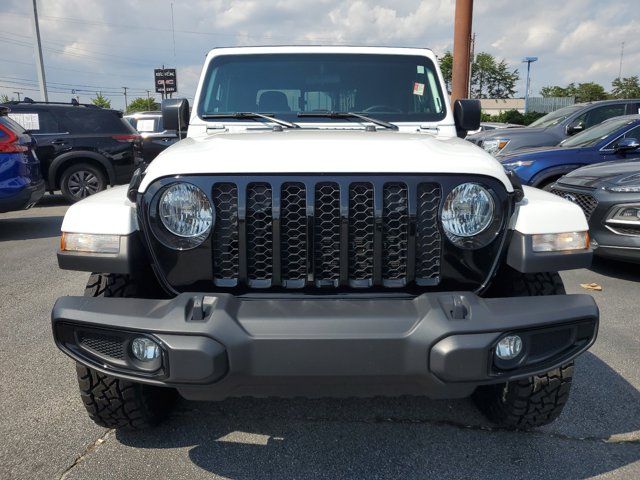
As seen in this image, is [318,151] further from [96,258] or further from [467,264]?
[96,258]

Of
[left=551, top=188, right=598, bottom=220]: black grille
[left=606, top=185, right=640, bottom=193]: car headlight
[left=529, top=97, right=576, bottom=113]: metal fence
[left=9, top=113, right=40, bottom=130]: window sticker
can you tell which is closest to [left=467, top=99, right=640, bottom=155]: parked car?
[left=551, top=188, right=598, bottom=220]: black grille

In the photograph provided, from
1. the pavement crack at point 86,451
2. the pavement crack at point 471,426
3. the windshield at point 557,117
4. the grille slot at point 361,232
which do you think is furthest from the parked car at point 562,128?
the pavement crack at point 86,451

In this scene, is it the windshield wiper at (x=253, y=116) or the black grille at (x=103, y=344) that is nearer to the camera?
the black grille at (x=103, y=344)

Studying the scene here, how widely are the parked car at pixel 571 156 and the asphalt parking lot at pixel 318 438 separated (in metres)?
4.17

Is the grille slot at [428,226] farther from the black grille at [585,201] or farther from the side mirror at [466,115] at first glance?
the black grille at [585,201]

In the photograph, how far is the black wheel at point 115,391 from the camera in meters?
2.35

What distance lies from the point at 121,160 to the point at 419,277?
29.7 ft

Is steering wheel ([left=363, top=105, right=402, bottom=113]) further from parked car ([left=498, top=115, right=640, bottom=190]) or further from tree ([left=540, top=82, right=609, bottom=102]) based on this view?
tree ([left=540, top=82, right=609, bottom=102])

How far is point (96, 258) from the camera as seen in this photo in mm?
2160

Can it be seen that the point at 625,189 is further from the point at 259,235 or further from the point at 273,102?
the point at 259,235

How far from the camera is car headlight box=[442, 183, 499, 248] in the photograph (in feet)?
7.14

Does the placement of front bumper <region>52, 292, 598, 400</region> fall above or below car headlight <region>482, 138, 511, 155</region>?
below

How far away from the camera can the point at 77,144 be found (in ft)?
32.5

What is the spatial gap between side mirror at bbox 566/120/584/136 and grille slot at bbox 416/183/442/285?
870 centimetres
